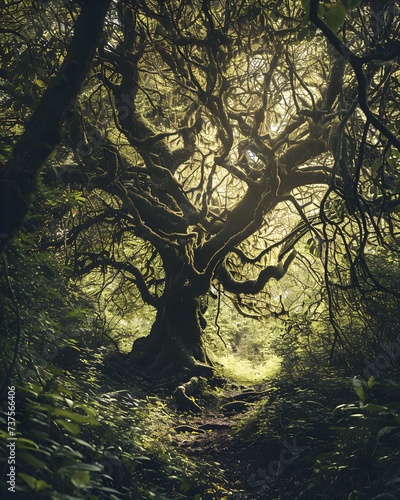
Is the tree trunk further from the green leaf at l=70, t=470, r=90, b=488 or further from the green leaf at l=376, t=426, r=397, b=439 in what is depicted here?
the green leaf at l=70, t=470, r=90, b=488

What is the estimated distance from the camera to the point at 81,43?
133 inches

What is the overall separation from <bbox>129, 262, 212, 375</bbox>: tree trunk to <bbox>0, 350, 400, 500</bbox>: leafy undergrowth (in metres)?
1.26

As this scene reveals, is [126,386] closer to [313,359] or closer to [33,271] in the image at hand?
[313,359]

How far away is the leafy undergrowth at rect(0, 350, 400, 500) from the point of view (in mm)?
3309

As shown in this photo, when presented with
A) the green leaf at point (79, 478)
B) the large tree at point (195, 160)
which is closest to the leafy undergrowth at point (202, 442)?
the green leaf at point (79, 478)

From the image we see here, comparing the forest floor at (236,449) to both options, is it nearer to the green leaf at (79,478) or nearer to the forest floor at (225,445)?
the forest floor at (225,445)

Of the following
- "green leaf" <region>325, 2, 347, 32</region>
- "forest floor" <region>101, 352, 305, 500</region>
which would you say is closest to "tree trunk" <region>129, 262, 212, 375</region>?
"forest floor" <region>101, 352, 305, 500</region>

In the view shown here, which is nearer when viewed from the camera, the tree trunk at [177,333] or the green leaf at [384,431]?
the green leaf at [384,431]

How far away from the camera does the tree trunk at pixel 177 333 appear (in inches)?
458

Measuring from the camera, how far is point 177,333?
1193cm

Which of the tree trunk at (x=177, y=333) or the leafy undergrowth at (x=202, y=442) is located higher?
the tree trunk at (x=177, y=333)

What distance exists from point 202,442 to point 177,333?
4206mm

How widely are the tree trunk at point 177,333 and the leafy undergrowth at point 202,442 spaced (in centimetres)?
126

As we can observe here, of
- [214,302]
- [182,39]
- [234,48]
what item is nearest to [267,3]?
[182,39]
